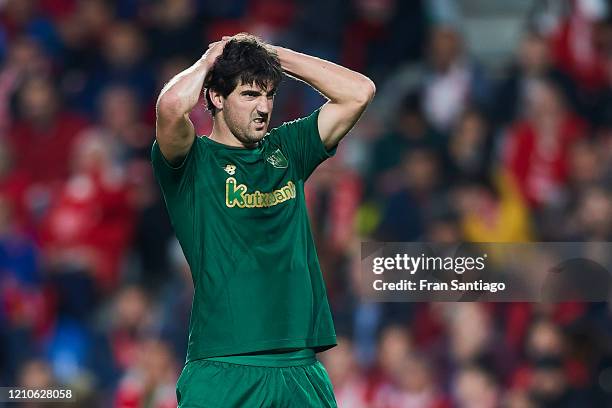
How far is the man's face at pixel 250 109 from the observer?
14.1 feet

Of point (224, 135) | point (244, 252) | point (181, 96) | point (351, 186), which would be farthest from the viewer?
point (351, 186)

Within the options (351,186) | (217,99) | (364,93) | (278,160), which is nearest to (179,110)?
(217,99)

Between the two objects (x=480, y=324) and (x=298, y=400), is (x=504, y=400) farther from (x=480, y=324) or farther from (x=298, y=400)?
(x=298, y=400)

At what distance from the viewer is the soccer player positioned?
4234mm

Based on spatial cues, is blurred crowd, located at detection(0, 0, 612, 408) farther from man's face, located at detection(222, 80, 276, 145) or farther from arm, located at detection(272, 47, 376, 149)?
man's face, located at detection(222, 80, 276, 145)

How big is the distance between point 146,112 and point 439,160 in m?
2.23

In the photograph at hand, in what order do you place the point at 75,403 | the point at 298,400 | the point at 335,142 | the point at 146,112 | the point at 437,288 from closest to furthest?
1. the point at 298,400
2. the point at 335,142
3. the point at 437,288
4. the point at 75,403
5. the point at 146,112

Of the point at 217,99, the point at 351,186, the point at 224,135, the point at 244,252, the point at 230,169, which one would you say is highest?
the point at 351,186

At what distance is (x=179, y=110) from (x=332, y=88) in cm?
61

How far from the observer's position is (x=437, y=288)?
6.82 metres

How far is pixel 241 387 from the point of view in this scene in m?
4.21

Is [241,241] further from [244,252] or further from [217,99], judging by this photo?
[217,99]

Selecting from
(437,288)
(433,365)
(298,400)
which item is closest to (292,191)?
(298,400)

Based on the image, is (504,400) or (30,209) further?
(30,209)
